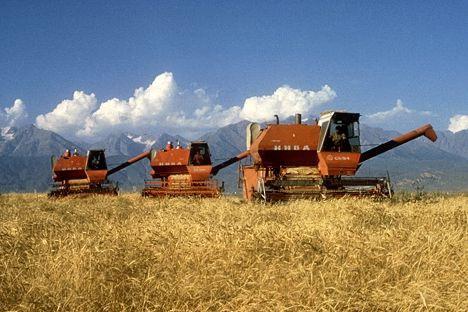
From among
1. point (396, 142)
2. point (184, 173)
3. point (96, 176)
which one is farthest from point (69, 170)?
point (396, 142)

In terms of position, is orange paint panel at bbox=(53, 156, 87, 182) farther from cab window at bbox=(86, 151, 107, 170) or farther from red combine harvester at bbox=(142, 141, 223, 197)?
red combine harvester at bbox=(142, 141, 223, 197)

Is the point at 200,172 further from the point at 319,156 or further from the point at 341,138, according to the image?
the point at 341,138

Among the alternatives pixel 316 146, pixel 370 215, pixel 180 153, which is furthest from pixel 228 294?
pixel 180 153

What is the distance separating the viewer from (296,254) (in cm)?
→ 506

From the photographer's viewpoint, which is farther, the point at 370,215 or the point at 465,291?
the point at 370,215

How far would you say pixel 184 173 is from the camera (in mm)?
29828

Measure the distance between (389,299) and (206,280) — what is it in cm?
161

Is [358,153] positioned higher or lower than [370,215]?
higher

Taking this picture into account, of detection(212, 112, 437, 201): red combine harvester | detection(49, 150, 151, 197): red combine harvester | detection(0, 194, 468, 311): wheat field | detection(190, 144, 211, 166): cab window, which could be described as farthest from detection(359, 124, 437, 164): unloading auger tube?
detection(49, 150, 151, 197): red combine harvester

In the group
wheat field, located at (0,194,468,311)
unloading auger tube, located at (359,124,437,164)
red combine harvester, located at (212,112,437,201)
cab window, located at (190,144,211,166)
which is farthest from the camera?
cab window, located at (190,144,211,166)

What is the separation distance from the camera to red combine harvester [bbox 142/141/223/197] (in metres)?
26.7

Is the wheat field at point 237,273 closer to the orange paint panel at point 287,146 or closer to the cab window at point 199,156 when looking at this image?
the orange paint panel at point 287,146

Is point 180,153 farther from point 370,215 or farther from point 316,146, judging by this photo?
point 370,215

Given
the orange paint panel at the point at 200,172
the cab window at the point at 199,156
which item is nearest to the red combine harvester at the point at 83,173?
the cab window at the point at 199,156
